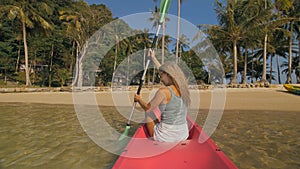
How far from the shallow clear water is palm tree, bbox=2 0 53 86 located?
1794 centimetres

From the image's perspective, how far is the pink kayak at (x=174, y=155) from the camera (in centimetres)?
267

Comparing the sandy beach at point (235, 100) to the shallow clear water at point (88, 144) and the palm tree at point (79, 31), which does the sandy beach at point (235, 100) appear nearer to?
the shallow clear water at point (88, 144)

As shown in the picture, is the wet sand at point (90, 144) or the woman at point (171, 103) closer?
the woman at point (171, 103)

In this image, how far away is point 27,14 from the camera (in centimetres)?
2408

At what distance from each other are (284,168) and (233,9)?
943 inches

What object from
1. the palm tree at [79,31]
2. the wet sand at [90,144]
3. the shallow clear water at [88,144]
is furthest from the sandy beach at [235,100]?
the palm tree at [79,31]

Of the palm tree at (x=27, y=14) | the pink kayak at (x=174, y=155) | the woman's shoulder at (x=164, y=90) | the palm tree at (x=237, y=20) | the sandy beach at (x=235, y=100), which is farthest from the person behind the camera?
the palm tree at (x=237, y=20)

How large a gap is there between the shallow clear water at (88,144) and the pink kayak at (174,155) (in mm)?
1177

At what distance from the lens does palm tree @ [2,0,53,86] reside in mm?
22578

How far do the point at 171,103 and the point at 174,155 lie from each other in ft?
2.37

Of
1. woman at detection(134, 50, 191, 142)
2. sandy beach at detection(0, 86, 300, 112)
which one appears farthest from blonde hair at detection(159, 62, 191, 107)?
sandy beach at detection(0, 86, 300, 112)

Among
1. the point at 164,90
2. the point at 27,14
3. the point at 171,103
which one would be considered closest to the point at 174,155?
the point at 171,103

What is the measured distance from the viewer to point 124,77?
3875 centimetres

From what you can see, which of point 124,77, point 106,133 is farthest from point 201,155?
point 124,77
